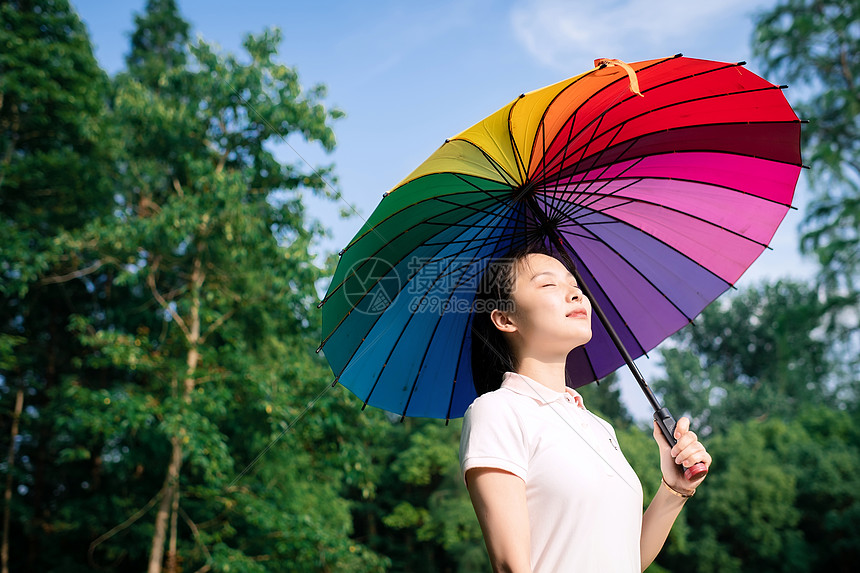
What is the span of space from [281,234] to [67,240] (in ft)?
9.75

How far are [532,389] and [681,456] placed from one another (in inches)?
17.7

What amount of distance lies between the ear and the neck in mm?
116

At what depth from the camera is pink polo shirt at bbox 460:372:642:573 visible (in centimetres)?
146

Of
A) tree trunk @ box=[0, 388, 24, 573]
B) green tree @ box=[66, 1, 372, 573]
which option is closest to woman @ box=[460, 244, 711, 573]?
green tree @ box=[66, 1, 372, 573]

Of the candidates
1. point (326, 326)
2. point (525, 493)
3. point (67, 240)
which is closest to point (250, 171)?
point (67, 240)

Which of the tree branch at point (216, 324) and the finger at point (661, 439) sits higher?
the tree branch at point (216, 324)

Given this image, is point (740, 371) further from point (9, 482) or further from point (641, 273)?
point (641, 273)

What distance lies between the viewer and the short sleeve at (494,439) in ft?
4.79

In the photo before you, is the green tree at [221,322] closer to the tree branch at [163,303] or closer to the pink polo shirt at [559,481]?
the tree branch at [163,303]

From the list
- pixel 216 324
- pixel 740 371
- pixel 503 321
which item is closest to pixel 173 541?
pixel 216 324

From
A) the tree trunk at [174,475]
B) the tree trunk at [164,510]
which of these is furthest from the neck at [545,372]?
the tree trunk at [164,510]

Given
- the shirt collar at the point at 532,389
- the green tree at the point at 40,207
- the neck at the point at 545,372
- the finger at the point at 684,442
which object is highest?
the green tree at the point at 40,207

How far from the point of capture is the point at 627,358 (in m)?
Result: 2.12

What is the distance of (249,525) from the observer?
1060cm
